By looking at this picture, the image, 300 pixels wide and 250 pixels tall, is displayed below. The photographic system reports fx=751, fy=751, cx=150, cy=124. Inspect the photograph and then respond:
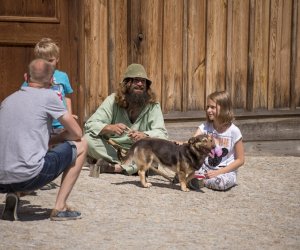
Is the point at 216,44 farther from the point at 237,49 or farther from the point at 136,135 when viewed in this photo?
the point at 136,135

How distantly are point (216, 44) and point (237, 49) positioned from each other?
0.97 feet

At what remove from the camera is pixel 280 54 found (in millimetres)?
9305

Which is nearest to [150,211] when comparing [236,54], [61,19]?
[61,19]

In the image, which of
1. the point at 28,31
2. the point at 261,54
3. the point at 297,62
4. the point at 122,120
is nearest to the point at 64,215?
the point at 122,120

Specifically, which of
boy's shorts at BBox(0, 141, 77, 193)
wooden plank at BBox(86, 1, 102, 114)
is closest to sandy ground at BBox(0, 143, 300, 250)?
boy's shorts at BBox(0, 141, 77, 193)

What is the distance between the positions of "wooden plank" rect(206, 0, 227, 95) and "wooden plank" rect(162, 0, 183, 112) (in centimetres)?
36

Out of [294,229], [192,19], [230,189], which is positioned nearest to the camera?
[294,229]

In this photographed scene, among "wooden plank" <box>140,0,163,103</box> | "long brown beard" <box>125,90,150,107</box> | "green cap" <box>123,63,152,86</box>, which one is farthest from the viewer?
"wooden plank" <box>140,0,163,103</box>

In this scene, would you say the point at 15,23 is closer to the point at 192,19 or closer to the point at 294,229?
the point at 192,19

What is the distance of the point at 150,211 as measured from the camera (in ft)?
20.2

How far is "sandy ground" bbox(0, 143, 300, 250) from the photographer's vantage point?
17.0 ft

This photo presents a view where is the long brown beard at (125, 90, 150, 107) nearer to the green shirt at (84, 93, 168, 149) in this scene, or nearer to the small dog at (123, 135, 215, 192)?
the green shirt at (84, 93, 168, 149)

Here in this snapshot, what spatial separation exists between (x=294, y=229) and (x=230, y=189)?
4.98 feet

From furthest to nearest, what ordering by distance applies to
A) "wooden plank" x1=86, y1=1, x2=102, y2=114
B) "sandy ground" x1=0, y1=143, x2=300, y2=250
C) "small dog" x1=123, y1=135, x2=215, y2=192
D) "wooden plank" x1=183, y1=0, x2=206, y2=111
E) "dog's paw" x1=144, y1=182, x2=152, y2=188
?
"wooden plank" x1=183, y1=0, x2=206, y2=111, "wooden plank" x1=86, y1=1, x2=102, y2=114, "dog's paw" x1=144, y1=182, x2=152, y2=188, "small dog" x1=123, y1=135, x2=215, y2=192, "sandy ground" x1=0, y1=143, x2=300, y2=250
